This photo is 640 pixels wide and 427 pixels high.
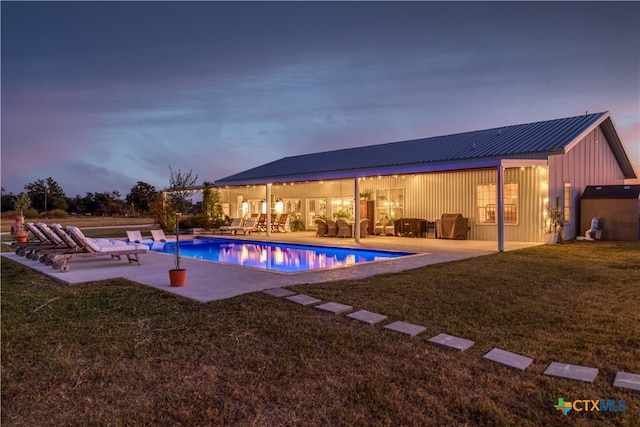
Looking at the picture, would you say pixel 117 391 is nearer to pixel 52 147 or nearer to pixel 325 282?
pixel 325 282

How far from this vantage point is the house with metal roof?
1366 cm

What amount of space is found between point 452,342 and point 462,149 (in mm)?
13287

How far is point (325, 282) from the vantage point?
269 inches

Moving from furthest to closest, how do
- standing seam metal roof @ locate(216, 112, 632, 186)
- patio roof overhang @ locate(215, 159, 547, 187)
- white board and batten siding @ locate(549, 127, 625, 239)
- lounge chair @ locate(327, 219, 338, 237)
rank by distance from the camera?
lounge chair @ locate(327, 219, 338, 237) → white board and batten siding @ locate(549, 127, 625, 239) → standing seam metal roof @ locate(216, 112, 632, 186) → patio roof overhang @ locate(215, 159, 547, 187)

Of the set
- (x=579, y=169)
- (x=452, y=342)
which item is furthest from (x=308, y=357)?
(x=579, y=169)

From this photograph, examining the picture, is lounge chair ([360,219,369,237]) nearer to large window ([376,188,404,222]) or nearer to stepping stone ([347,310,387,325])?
large window ([376,188,404,222])

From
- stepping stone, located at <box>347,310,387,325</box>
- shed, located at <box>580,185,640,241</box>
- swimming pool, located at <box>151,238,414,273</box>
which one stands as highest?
shed, located at <box>580,185,640,241</box>

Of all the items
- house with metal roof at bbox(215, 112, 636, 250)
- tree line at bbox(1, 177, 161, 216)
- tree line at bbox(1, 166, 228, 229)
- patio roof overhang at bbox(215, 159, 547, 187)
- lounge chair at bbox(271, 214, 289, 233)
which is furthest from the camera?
tree line at bbox(1, 177, 161, 216)

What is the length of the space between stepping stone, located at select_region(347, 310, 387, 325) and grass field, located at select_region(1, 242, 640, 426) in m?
0.13

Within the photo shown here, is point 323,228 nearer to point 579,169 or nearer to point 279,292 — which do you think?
point 579,169

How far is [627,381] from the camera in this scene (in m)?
2.96

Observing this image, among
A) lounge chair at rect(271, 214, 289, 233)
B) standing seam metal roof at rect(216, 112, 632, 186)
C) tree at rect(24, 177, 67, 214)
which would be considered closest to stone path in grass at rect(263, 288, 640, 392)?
standing seam metal roof at rect(216, 112, 632, 186)

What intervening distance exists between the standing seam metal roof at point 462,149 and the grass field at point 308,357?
806 centimetres

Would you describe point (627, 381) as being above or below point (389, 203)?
below
